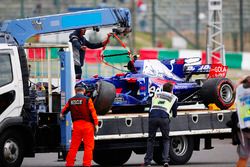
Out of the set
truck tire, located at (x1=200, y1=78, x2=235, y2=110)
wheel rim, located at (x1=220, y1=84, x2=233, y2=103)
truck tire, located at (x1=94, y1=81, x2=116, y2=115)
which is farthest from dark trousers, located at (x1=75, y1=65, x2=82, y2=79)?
wheel rim, located at (x1=220, y1=84, x2=233, y2=103)

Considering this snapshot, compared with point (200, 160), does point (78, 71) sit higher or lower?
higher

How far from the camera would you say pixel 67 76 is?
16797 mm

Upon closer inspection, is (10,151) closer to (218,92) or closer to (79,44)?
(79,44)

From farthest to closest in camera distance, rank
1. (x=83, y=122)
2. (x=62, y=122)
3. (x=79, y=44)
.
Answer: (x=79, y=44) → (x=62, y=122) → (x=83, y=122)

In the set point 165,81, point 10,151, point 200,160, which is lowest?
point 200,160

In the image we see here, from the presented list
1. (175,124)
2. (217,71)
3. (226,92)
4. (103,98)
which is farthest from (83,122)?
(217,71)

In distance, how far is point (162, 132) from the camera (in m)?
17.2

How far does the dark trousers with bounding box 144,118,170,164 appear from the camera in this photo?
17.1m

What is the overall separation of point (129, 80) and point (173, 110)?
65.8 inches

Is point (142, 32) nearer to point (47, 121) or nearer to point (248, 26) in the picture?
point (248, 26)

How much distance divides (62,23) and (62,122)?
7.60ft

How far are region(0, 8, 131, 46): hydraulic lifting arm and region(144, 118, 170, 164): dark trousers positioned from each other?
266 centimetres

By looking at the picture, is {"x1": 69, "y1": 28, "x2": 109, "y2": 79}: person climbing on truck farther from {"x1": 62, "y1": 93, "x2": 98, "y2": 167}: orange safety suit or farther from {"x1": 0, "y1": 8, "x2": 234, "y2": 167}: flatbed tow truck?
{"x1": 62, "y1": 93, "x2": 98, "y2": 167}: orange safety suit

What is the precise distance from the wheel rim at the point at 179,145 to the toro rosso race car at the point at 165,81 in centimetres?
90
